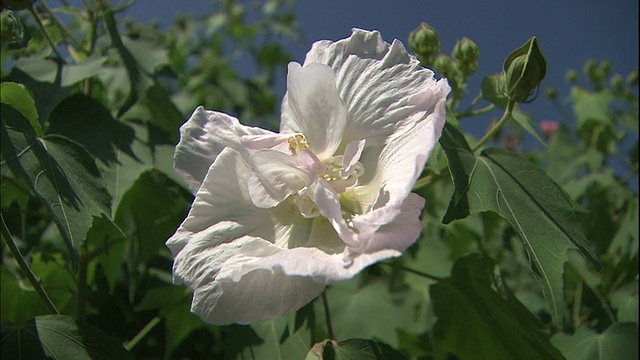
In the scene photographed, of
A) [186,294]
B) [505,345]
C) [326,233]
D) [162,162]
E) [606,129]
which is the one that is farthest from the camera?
[606,129]

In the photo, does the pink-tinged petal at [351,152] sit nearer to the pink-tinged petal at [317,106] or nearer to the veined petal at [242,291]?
the pink-tinged petal at [317,106]

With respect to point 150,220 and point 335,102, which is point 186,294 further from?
point 335,102

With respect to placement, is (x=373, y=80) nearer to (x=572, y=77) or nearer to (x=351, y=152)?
(x=351, y=152)

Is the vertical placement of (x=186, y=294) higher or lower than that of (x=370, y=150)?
lower

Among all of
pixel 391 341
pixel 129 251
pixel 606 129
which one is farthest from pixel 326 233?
pixel 606 129

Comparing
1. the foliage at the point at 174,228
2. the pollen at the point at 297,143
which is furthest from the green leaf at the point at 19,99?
the pollen at the point at 297,143

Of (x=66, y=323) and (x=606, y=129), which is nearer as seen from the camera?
(x=66, y=323)

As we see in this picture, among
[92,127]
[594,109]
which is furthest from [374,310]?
[594,109]
